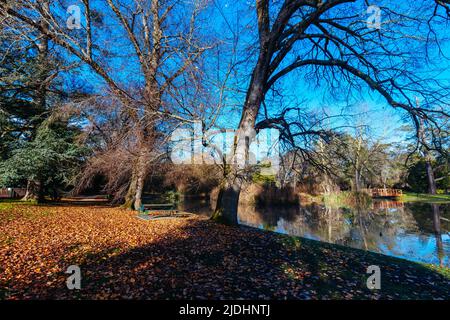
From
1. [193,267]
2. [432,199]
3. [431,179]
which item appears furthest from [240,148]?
[432,199]

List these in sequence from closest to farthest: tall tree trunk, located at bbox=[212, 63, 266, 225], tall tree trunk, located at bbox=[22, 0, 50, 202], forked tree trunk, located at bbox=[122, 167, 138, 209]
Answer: tall tree trunk, located at bbox=[212, 63, 266, 225] → tall tree trunk, located at bbox=[22, 0, 50, 202] → forked tree trunk, located at bbox=[122, 167, 138, 209]

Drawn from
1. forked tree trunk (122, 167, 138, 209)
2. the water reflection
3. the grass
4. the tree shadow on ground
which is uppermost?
forked tree trunk (122, 167, 138, 209)

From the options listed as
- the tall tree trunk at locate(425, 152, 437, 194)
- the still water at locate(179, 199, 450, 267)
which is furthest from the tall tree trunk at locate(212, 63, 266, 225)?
the tall tree trunk at locate(425, 152, 437, 194)

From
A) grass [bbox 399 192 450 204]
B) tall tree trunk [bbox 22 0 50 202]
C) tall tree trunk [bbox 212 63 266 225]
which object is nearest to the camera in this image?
tall tree trunk [bbox 212 63 266 225]

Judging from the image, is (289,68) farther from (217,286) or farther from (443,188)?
(443,188)

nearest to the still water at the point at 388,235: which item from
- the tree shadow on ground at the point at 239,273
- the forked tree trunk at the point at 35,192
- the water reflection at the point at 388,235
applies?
the water reflection at the point at 388,235

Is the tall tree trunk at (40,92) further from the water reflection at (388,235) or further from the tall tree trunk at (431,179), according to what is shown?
the tall tree trunk at (431,179)

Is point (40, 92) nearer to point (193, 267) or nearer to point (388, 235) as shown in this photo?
point (193, 267)

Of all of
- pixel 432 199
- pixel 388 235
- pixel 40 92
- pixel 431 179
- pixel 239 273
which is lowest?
pixel 388 235

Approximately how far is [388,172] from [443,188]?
8.79 m

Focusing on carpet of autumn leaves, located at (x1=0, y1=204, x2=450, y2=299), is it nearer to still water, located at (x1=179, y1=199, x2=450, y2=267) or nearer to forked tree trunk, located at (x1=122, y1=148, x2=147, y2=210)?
still water, located at (x1=179, y1=199, x2=450, y2=267)

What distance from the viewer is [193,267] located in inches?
174

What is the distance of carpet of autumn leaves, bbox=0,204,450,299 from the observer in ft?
11.8
